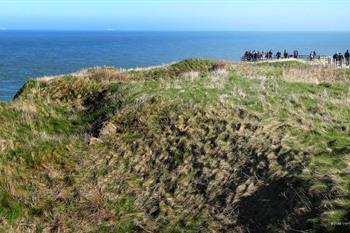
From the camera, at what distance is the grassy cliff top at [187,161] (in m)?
13.3

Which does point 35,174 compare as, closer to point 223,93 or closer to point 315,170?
point 223,93

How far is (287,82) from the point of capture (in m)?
23.8

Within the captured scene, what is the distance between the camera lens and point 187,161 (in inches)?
668

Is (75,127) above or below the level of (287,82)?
below

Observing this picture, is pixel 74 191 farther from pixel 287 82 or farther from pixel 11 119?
pixel 287 82

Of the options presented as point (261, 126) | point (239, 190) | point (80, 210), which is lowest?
point (80, 210)

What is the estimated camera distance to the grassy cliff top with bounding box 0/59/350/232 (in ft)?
43.7

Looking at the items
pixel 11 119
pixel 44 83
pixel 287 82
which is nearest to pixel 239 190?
pixel 287 82

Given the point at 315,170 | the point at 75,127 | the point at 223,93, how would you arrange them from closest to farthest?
1. the point at 315,170
2. the point at 223,93
3. the point at 75,127

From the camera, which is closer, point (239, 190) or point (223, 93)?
point (239, 190)

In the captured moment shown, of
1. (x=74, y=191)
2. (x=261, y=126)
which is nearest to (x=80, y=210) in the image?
(x=74, y=191)

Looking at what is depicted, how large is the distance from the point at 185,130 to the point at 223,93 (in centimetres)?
346

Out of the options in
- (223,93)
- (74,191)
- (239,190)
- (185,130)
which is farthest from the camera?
(223,93)

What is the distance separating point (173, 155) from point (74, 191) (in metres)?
3.52
